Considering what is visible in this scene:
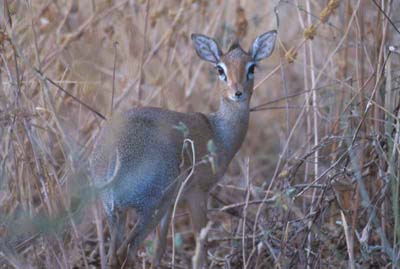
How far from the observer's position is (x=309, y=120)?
4.81 m

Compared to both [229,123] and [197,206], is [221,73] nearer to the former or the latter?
[229,123]

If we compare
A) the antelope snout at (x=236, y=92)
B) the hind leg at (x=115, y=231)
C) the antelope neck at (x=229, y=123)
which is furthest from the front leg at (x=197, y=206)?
the hind leg at (x=115, y=231)

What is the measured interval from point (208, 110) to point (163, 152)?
2118 mm

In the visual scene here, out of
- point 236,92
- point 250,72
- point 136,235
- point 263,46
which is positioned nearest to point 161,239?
point 136,235

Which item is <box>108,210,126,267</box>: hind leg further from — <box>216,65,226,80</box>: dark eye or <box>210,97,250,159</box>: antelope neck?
<box>216,65,226,80</box>: dark eye

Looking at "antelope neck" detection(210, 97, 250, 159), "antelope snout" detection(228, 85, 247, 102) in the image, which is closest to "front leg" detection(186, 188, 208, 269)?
"antelope neck" detection(210, 97, 250, 159)

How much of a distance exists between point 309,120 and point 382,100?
1.95ft

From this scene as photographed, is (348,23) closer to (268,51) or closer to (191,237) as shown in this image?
(268,51)

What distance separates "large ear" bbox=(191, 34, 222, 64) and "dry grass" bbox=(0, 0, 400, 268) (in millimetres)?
315

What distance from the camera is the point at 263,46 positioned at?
448 cm

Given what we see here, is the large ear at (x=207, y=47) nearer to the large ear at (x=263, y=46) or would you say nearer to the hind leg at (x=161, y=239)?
the large ear at (x=263, y=46)

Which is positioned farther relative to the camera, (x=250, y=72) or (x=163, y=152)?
(x=250, y=72)

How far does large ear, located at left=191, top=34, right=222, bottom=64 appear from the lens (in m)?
4.44

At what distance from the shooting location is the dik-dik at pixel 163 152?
12.0 ft
